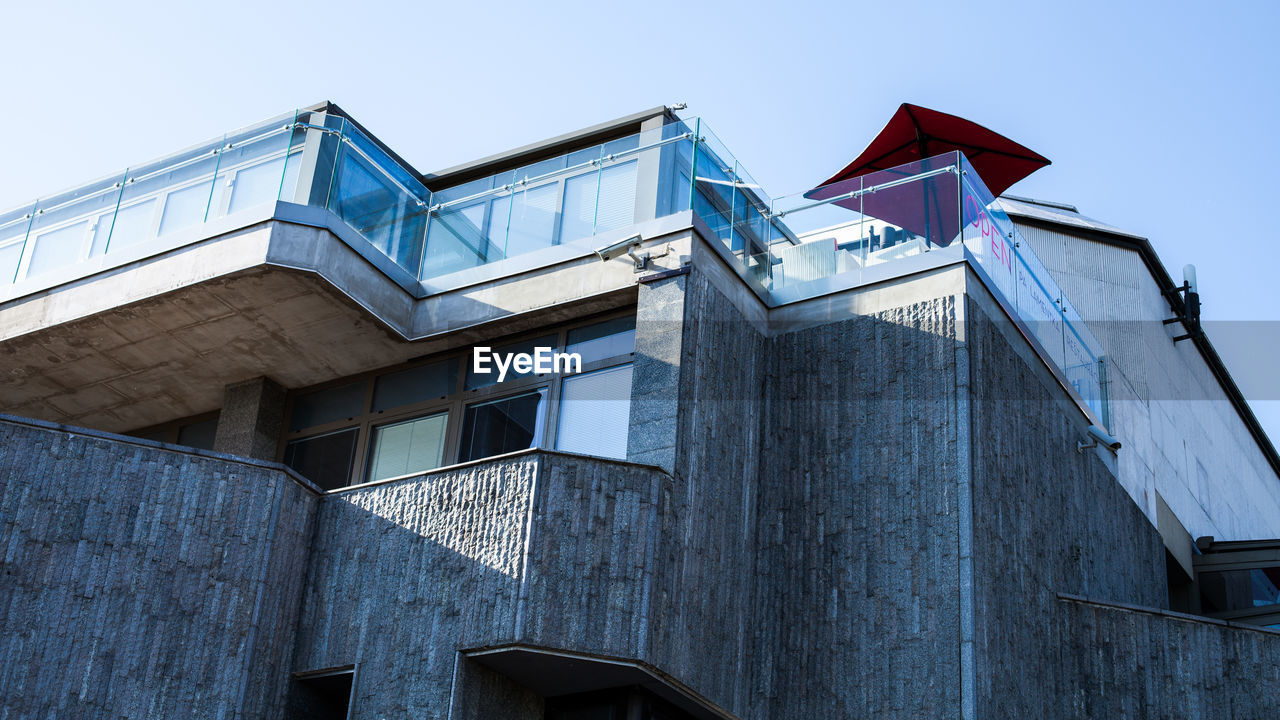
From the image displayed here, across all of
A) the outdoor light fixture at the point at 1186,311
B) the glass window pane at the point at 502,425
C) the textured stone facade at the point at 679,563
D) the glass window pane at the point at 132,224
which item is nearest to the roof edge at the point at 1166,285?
the outdoor light fixture at the point at 1186,311

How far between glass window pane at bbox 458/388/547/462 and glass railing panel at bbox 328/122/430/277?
82.7 inches

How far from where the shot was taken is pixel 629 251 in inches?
637

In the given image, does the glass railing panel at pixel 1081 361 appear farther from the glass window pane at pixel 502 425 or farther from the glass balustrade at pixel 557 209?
the glass window pane at pixel 502 425

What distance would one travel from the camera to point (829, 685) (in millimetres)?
14578

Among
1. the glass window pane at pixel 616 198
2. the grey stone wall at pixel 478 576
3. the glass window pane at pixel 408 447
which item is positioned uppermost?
the glass window pane at pixel 616 198

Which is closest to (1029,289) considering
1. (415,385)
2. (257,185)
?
(415,385)

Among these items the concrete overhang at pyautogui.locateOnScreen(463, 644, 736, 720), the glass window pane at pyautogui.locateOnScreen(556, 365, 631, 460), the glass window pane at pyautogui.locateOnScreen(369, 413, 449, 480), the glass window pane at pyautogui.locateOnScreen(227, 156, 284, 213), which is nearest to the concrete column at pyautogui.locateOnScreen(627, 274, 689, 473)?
the glass window pane at pyautogui.locateOnScreen(556, 365, 631, 460)

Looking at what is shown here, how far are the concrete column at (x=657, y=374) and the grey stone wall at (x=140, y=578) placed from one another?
3877 mm

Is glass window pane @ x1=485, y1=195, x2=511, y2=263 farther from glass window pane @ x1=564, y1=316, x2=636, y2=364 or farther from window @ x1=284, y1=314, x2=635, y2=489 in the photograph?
glass window pane @ x1=564, y1=316, x2=636, y2=364

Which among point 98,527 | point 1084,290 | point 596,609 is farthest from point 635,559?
point 1084,290

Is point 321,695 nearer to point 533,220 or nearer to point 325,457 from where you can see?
point 325,457

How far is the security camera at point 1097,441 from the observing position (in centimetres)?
1853

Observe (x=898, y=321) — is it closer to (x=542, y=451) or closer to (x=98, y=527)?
(x=542, y=451)

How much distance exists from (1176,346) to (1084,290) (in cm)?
326
